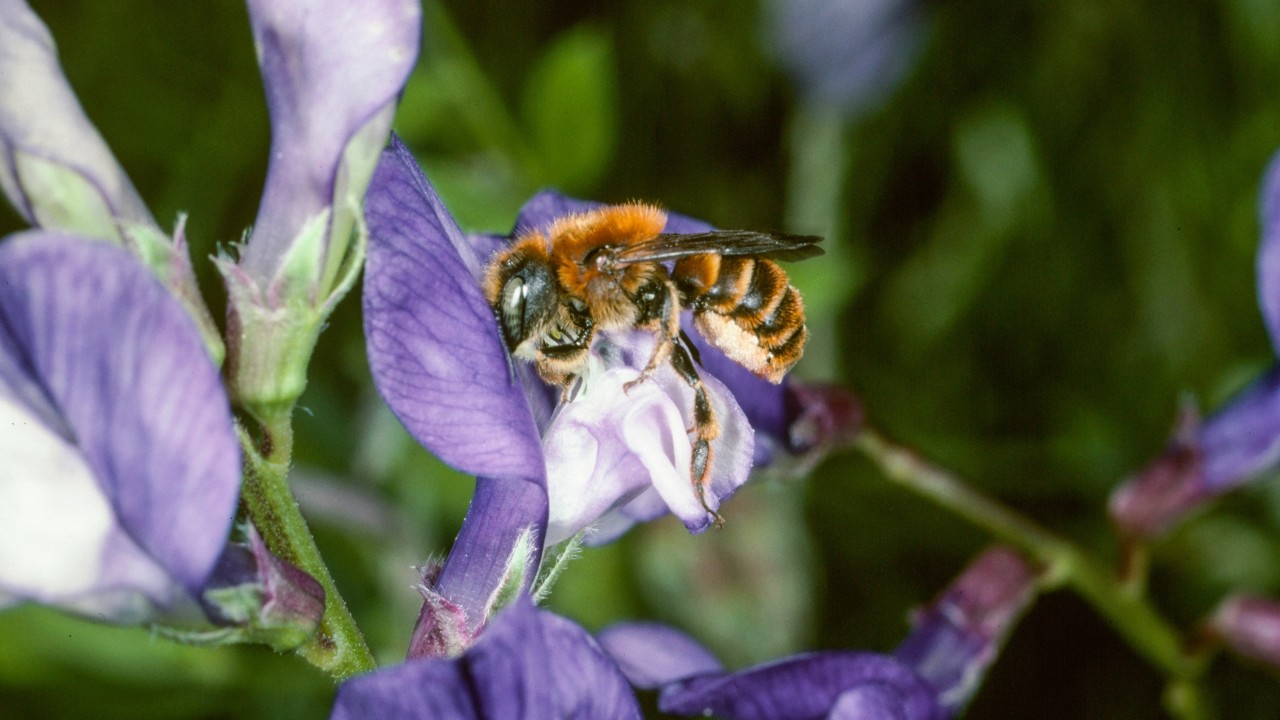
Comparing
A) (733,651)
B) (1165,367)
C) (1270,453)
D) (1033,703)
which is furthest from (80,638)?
(1165,367)

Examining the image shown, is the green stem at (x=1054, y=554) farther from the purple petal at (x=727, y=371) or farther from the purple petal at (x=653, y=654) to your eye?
the purple petal at (x=653, y=654)

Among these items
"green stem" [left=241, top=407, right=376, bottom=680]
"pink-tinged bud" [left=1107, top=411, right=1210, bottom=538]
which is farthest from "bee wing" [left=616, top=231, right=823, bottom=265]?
"pink-tinged bud" [left=1107, top=411, right=1210, bottom=538]

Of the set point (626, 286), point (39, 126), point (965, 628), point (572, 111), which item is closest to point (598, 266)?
point (626, 286)

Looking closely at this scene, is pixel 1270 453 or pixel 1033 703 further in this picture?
pixel 1033 703

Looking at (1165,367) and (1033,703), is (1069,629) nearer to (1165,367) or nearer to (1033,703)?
(1033,703)

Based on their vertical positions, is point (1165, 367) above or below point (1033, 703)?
above

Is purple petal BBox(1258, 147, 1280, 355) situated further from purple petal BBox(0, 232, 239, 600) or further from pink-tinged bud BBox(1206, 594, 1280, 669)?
purple petal BBox(0, 232, 239, 600)

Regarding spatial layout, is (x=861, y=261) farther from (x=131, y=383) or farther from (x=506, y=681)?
(x=131, y=383)

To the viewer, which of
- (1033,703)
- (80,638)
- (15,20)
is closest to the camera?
(15,20)
